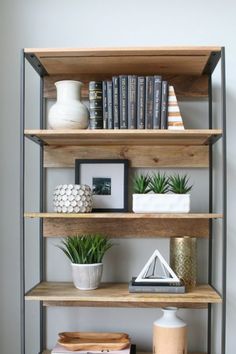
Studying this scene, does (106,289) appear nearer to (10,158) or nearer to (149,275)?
(149,275)

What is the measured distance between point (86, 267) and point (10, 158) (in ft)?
1.86

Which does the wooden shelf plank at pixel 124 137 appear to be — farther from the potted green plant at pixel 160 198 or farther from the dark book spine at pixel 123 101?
the potted green plant at pixel 160 198

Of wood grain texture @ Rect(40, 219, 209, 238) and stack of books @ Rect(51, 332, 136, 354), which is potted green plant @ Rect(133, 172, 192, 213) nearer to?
wood grain texture @ Rect(40, 219, 209, 238)

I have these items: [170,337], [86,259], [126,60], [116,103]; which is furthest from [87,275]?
[126,60]

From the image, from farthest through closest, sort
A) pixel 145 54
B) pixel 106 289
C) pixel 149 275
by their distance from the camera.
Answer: pixel 149 275 < pixel 106 289 < pixel 145 54

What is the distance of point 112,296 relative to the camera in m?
1.79

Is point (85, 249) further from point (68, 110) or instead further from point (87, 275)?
point (68, 110)

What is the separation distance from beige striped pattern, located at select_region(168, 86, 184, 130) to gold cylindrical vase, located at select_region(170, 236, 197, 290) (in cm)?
42

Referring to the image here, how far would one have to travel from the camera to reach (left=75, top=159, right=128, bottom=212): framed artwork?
205 cm

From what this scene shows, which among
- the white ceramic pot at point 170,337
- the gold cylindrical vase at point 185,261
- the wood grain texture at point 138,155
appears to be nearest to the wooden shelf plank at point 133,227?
the gold cylindrical vase at point 185,261

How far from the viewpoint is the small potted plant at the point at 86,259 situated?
1.89 metres

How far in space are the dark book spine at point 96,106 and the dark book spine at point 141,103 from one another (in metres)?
0.14

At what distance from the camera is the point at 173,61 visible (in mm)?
1902

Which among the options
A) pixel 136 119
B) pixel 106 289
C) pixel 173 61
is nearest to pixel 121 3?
pixel 173 61
